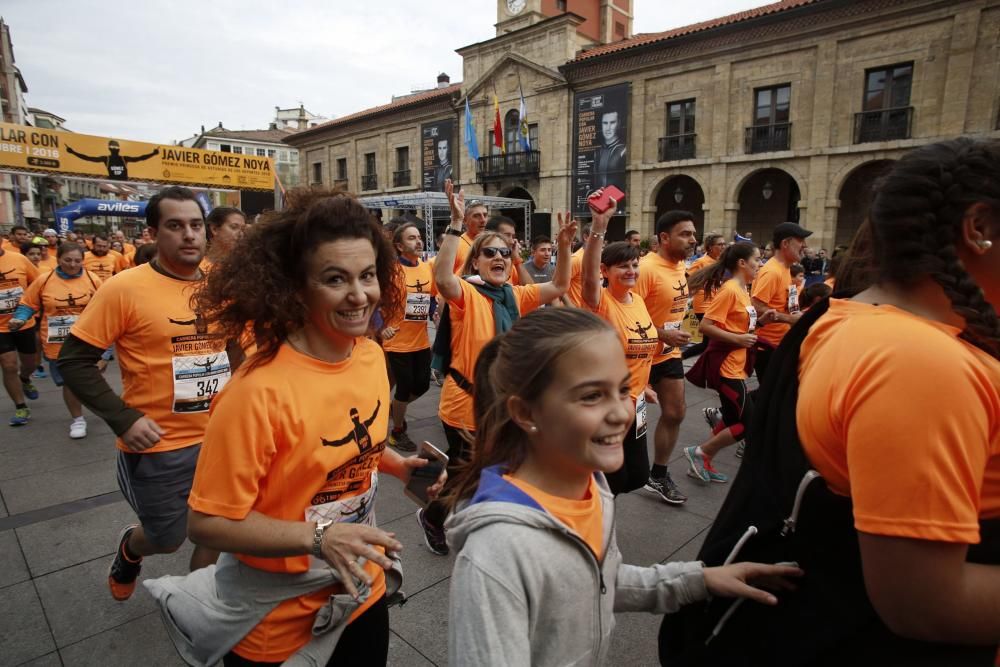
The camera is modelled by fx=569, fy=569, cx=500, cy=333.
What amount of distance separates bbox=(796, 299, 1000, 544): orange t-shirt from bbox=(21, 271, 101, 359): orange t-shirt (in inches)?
287

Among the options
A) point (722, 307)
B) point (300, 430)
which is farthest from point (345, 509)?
point (722, 307)

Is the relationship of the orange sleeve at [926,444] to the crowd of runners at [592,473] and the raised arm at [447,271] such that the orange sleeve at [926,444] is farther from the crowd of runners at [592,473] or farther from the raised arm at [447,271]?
the raised arm at [447,271]

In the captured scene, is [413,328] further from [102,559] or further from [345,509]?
[345,509]

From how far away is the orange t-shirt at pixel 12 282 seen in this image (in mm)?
6285

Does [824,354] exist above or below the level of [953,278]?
below

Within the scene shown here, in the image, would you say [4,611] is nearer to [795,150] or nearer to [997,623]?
[997,623]

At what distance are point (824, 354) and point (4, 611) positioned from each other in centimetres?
389

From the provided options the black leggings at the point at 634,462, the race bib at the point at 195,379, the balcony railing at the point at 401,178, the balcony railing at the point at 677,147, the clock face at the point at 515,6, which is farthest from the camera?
the balcony railing at the point at 401,178

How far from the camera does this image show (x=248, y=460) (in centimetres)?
147

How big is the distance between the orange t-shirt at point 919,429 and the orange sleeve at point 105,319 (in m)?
2.94

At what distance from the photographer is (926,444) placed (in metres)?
0.95

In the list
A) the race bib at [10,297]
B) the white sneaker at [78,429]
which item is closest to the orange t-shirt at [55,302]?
the race bib at [10,297]

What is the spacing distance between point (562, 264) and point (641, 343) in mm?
786

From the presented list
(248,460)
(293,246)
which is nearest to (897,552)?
(248,460)
